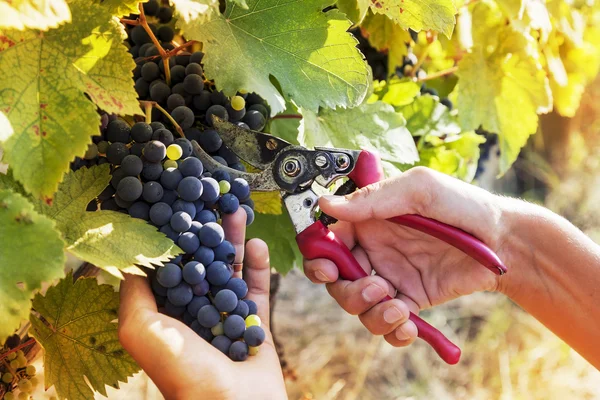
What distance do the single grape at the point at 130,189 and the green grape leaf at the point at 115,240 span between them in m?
0.02

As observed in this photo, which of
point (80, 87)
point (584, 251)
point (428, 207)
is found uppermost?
point (80, 87)

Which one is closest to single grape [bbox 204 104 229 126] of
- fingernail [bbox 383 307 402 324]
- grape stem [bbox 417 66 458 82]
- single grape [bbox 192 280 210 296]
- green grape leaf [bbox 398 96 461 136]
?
single grape [bbox 192 280 210 296]

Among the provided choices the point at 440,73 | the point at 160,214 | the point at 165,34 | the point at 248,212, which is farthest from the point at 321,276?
the point at 440,73

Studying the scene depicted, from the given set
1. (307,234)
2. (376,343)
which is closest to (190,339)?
(307,234)

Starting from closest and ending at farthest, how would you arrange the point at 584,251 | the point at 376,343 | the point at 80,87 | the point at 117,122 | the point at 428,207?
the point at 80,87 → the point at 117,122 → the point at 428,207 → the point at 584,251 → the point at 376,343

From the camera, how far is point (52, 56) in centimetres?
52

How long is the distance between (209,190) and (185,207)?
3 cm

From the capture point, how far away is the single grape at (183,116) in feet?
2.21

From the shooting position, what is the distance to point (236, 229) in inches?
24.7

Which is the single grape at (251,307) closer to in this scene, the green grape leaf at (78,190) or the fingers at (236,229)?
the fingers at (236,229)

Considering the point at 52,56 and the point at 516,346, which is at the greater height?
the point at 52,56

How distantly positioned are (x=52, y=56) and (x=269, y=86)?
0.73ft

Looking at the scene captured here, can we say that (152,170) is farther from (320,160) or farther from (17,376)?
(17,376)

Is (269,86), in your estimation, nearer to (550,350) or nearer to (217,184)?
(217,184)
